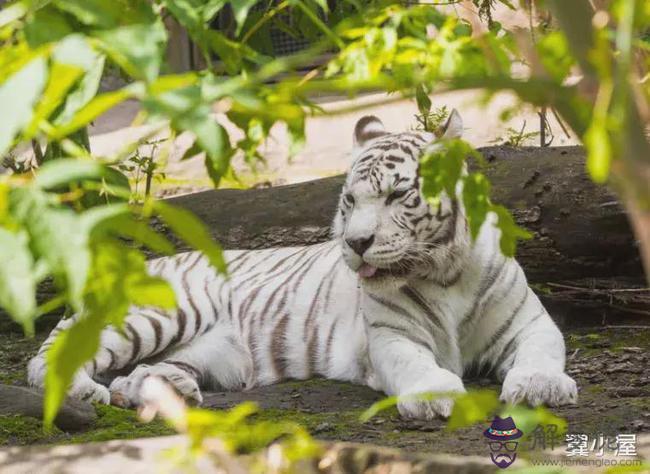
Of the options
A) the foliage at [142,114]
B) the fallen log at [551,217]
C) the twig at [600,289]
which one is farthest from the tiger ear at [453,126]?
the foliage at [142,114]

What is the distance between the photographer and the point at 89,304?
1.07 meters

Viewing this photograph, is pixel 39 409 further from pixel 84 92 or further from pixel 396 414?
pixel 84 92

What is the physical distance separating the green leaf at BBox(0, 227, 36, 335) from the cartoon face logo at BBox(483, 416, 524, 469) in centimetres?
123

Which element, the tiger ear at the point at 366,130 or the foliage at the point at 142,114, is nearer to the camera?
the foliage at the point at 142,114

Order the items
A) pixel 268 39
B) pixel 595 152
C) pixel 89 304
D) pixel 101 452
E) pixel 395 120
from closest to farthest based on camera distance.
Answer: pixel 595 152
pixel 89 304
pixel 101 452
pixel 268 39
pixel 395 120

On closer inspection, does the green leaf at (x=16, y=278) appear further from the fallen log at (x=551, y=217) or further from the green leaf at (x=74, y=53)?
the fallen log at (x=551, y=217)

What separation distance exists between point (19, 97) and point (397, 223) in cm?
270

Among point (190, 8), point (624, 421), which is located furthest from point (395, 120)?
point (190, 8)

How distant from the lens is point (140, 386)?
12.1 feet

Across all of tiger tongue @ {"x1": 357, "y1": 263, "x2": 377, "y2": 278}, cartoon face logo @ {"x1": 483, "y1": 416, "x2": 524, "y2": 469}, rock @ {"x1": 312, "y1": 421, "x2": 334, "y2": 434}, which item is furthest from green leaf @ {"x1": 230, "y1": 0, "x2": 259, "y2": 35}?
tiger tongue @ {"x1": 357, "y1": 263, "x2": 377, "y2": 278}

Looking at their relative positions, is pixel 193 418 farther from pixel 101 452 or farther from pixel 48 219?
pixel 101 452

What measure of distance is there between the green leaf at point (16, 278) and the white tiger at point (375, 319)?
89.8 inches

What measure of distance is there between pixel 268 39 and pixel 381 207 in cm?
162

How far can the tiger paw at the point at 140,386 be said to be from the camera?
3.65m
